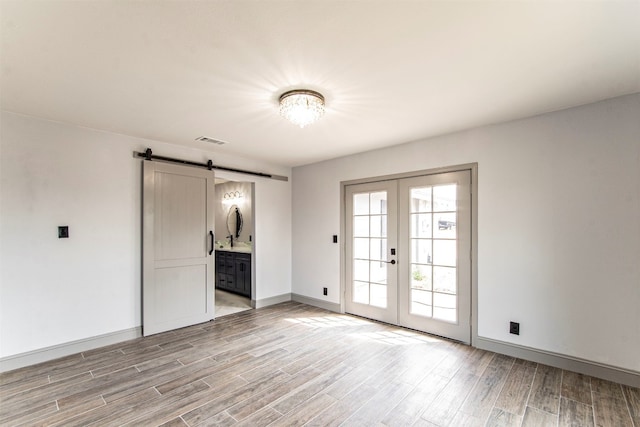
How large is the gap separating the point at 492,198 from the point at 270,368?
297 cm

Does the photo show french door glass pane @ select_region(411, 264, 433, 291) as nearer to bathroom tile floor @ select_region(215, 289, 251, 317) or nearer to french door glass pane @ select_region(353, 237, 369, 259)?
french door glass pane @ select_region(353, 237, 369, 259)

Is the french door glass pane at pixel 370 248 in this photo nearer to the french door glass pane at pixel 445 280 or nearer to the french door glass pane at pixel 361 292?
the french door glass pane at pixel 361 292

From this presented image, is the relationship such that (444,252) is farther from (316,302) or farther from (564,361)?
(316,302)

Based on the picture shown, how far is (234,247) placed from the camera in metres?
6.48

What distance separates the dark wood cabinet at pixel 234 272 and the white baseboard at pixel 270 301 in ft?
2.02

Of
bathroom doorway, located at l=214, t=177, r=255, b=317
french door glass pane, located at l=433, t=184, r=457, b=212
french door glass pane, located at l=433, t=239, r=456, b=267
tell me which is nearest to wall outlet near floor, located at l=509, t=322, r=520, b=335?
french door glass pane, located at l=433, t=239, r=456, b=267

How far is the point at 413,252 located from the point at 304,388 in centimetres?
220

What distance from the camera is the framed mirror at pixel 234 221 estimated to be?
6672 mm

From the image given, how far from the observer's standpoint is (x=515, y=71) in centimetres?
214

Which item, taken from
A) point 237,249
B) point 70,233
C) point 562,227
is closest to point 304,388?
point 562,227

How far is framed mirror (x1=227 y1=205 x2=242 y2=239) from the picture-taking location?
21.9 feet

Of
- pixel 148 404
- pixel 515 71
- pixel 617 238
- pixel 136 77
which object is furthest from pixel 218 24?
pixel 617 238

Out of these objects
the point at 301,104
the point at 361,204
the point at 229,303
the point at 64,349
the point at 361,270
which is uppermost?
the point at 301,104

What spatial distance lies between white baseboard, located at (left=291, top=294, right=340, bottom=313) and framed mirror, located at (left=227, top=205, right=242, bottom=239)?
2198 millimetres
